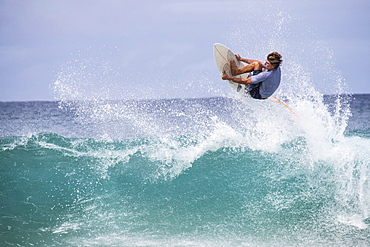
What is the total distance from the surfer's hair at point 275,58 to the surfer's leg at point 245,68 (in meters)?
0.42

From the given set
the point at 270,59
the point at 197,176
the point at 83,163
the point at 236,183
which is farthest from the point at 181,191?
the point at 270,59

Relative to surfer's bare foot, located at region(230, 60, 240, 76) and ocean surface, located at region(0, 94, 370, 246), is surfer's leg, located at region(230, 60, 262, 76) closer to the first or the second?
surfer's bare foot, located at region(230, 60, 240, 76)

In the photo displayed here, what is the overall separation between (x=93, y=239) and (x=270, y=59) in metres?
4.26

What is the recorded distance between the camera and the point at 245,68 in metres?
7.42

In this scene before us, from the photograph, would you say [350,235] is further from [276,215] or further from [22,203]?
[22,203]

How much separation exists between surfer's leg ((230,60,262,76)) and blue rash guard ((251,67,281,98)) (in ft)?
1.07

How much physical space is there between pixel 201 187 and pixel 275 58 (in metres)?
2.76

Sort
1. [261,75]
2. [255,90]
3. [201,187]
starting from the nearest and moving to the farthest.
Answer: [261,75]
[201,187]
[255,90]

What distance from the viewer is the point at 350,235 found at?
5574 millimetres

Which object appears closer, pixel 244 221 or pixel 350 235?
pixel 350 235

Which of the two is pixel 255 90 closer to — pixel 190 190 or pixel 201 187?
pixel 201 187

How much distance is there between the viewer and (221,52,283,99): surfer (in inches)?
271

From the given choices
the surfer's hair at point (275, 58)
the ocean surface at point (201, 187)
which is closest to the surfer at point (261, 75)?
the surfer's hair at point (275, 58)

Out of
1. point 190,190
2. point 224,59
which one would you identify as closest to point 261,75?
point 224,59
